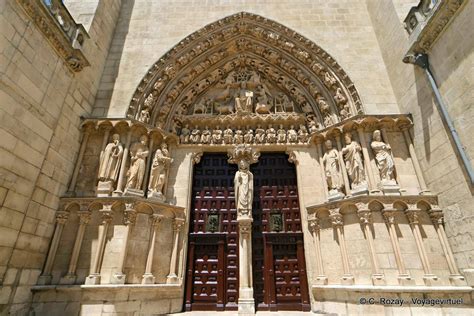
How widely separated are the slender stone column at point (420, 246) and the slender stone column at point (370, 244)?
0.69m

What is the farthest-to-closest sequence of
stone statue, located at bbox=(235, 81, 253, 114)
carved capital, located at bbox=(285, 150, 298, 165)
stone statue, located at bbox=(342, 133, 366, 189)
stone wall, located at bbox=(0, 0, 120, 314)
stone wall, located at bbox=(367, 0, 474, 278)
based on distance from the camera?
stone statue, located at bbox=(235, 81, 253, 114) → carved capital, located at bbox=(285, 150, 298, 165) → stone statue, located at bbox=(342, 133, 366, 189) → stone wall, located at bbox=(367, 0, 474, 278) → stone wall, located at bbox=(0, 0, 120, 314)

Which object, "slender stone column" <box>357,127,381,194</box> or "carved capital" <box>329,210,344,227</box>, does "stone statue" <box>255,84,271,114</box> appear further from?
"carved capital" <box>329,210,344,227</box>

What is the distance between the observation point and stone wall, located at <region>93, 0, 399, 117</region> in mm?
6098

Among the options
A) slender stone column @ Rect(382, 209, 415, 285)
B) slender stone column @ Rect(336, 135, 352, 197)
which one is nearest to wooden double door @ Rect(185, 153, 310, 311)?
slender stone column @ Rect(336, 135, 352, 197)

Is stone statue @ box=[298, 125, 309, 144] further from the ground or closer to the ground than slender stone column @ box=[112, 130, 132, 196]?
further from the ground

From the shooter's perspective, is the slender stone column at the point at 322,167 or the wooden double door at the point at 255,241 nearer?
the wooden double door at the point at 255,241

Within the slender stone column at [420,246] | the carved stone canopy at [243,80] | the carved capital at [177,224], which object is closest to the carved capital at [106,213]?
the carved capital at [177,224]

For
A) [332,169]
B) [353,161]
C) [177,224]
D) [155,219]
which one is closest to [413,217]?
[353,161]

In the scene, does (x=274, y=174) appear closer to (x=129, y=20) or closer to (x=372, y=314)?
(x=372, y=314)

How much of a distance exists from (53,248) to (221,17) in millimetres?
6811

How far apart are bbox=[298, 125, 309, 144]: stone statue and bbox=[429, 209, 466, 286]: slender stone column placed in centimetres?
292

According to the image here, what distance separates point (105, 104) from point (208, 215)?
357cm

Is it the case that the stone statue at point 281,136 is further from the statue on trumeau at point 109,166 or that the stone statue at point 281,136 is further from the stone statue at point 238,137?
the statue on trumeau at point 109,166

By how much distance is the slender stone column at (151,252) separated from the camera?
4816mm
